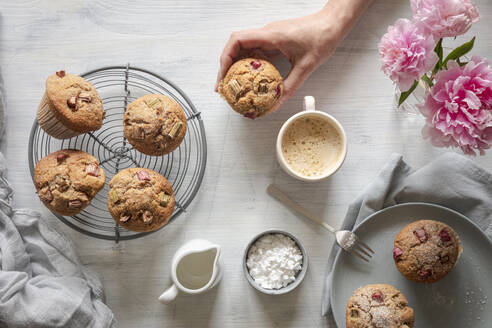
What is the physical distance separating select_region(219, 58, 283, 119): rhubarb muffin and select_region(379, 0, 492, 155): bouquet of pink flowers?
1.70ft

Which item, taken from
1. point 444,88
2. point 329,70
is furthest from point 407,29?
point 329,70

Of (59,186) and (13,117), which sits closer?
(59,186)

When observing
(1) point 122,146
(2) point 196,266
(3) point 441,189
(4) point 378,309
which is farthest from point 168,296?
(3) point 441,189

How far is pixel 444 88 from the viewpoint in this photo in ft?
4.91

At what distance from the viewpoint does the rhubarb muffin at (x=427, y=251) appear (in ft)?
6.11

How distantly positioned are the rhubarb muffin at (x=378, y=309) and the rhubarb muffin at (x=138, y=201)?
956 millimetres

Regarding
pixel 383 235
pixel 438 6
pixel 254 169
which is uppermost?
pixel 438 6

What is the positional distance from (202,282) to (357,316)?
74 cm

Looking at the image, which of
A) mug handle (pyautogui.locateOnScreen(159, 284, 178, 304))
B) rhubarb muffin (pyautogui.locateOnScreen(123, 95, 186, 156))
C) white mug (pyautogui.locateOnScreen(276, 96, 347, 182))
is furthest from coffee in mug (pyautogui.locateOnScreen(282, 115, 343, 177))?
mug handle (pyautogui.locateOnScreen(159, 284, 178, 304))

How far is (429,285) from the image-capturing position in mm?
2033

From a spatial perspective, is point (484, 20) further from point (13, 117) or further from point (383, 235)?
point (13, 117)

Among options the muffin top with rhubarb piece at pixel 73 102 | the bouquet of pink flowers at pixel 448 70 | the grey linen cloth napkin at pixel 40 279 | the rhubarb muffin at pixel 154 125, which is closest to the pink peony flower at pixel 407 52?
the bouquet of pink flowers at pixel 448 70

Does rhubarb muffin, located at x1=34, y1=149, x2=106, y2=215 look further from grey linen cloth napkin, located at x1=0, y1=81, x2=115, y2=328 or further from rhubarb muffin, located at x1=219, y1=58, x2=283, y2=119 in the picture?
rhubarb muffin, located at x1=219, y1=58, x2=283, y2=119

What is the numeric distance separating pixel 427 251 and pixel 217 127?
3.85 feet
